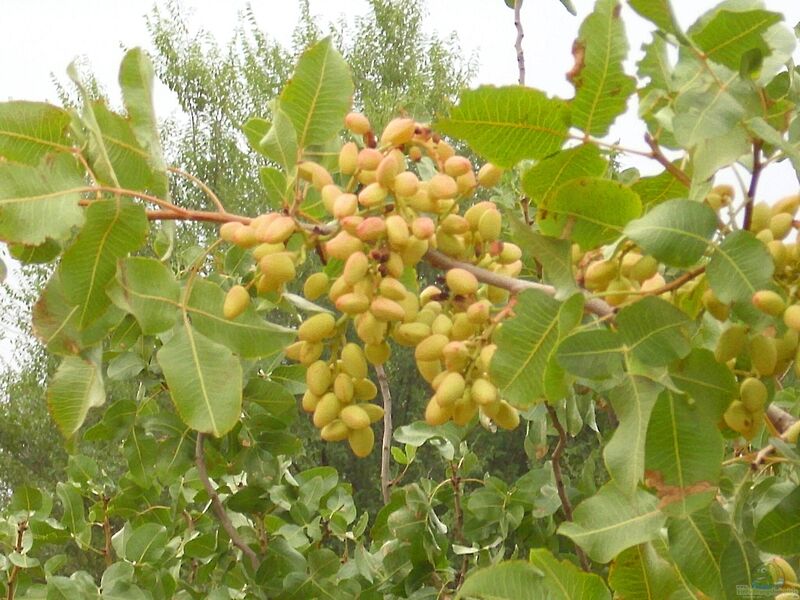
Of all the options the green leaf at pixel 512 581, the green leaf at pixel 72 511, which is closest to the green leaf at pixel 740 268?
the green leaf at pixel 512 581

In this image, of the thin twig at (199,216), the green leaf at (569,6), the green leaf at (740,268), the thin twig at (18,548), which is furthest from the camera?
the thin twig at (18,548)

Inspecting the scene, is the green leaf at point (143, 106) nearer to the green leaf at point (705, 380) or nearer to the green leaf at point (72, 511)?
the green leaf at point (705, 380)

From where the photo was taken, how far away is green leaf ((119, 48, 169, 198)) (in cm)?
64

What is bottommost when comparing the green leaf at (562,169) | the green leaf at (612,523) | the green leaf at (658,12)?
the green leaf at (612,523)

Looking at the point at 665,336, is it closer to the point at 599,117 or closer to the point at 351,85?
the point at 599,117

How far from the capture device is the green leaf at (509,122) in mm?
585

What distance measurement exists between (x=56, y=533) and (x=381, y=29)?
30.5ft

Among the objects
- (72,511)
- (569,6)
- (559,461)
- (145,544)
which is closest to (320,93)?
(569,6)

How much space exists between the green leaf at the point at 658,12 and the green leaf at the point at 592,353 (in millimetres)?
163

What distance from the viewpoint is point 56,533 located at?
1.59 m

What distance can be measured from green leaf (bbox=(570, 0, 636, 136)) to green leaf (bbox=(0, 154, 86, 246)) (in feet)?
0.98

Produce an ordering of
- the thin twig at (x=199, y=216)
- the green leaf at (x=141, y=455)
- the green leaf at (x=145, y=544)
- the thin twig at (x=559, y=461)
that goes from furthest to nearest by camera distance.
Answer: the green leaf at (x=145, y=544), the green leaf at (x=141, y=455), the thin twig at (x=559, y=461), the thin twig at (x=199, y=216)

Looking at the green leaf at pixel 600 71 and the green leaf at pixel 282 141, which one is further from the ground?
the green leaf at pixel 600 71

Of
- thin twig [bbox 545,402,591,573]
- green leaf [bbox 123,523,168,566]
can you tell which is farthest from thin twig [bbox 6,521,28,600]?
thin twig [bbox 545,402,591,573]
